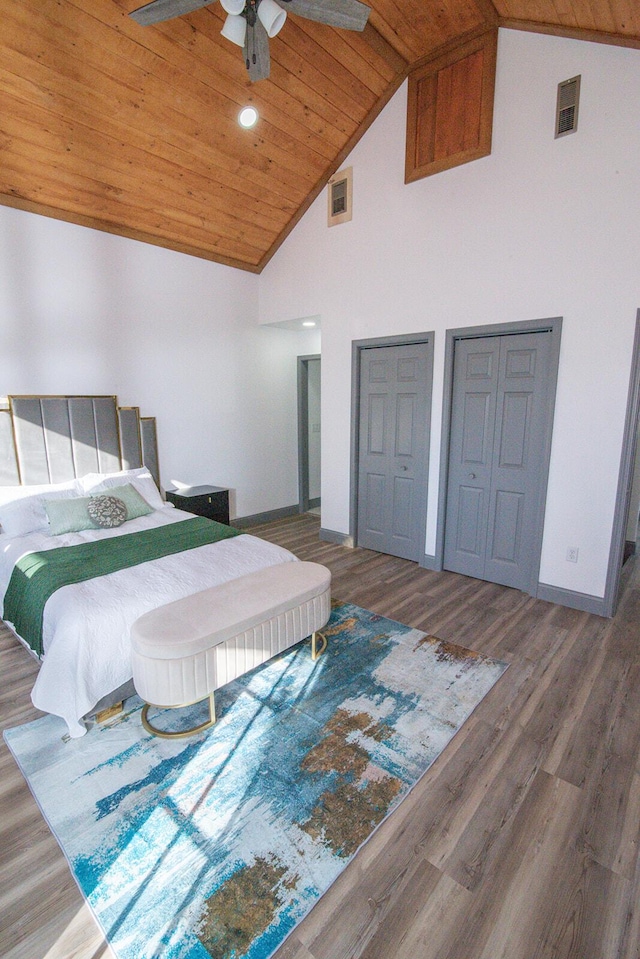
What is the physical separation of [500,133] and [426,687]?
13.0ft

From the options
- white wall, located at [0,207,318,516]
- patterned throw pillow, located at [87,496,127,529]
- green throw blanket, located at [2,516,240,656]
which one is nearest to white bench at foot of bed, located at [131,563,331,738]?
green throw blanket, located at [2,516,240,656]

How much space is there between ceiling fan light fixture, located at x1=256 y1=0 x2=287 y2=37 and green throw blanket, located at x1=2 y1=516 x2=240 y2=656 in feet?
9.45

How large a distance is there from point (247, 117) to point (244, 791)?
4.32 meters

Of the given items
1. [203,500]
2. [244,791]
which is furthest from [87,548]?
[244,791]

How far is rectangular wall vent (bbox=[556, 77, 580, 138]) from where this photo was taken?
9.98 feet

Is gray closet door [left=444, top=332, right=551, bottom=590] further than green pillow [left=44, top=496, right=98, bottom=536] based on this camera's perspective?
Yes

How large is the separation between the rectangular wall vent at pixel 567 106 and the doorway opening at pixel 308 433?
135 inches

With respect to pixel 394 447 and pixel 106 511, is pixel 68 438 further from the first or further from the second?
pixel 394 447

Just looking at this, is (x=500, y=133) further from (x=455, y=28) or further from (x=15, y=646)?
(x=15, y=646)

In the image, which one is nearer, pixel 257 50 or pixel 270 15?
pixel 270 15

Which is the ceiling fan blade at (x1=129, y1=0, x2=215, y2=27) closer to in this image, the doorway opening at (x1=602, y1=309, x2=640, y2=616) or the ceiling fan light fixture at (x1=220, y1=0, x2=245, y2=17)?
the ceiling fan light fixture at (x1=220, y1=0, x2=245, y2=17)

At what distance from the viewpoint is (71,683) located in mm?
2125

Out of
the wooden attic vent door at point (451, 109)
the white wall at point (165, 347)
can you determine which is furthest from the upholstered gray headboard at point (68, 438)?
the wooden attic vent door at point (451, 109)

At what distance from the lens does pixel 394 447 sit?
4.43 meters
